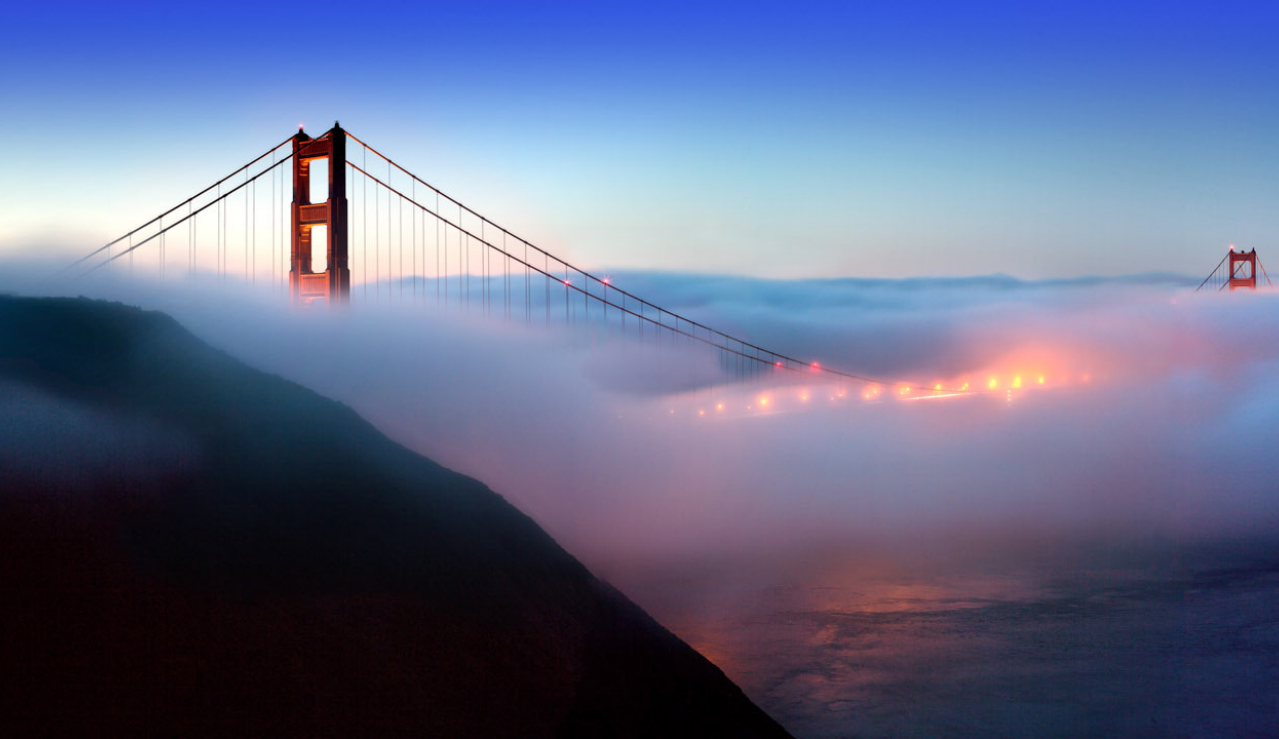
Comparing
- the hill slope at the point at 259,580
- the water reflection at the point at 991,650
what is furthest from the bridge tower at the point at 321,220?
the water reflection at the point at 991,650

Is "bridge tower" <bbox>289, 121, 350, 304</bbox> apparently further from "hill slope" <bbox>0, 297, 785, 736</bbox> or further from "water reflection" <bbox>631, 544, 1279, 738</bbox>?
"water reflection" <bbox>631, 544, 1279, 738</bbox>

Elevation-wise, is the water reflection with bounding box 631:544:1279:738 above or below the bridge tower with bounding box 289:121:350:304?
below

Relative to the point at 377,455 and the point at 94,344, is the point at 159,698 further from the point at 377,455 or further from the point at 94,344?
the point at 94,344

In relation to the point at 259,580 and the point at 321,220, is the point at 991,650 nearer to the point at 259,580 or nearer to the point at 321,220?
the point at 321,220

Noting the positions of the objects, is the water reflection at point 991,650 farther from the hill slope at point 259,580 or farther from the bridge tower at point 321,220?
the bridge tower at point 321,220

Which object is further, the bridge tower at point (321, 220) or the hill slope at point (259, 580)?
the bridge tower at point (321, 220)

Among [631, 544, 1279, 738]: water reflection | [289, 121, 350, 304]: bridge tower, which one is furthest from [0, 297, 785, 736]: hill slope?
[631, 544, 1279, 738]: water reflection

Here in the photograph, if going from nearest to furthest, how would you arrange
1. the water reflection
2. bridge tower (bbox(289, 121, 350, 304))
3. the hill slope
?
the hill slope, bridge tower (bbox(289, 121, 350, 304)), the water reflection
